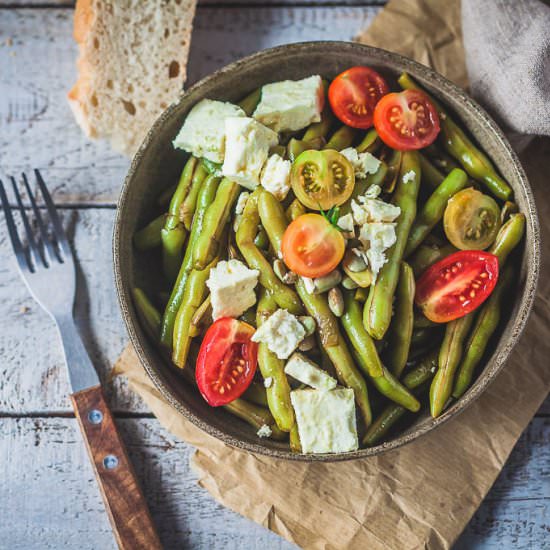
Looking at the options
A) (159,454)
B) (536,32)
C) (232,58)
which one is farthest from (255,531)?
(536,32)

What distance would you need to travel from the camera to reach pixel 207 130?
255 centimetres

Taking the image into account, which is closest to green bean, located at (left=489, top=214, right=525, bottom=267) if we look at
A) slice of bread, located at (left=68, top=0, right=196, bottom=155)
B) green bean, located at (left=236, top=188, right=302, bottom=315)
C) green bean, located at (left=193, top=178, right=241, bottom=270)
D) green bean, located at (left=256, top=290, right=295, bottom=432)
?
green bean, located at (left=236, top=188, right=302, bottom=315)

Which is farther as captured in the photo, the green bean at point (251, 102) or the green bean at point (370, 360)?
the green bean at point (251, 102)

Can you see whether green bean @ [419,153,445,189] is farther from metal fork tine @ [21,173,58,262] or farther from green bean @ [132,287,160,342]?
metal fork tine @ [21,173,58,262]

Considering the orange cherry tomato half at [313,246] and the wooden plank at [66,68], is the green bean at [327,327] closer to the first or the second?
the orange cherry tomato half at [313,246]

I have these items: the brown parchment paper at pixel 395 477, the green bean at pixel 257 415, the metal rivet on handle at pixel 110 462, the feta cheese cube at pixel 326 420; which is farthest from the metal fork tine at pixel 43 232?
the feta cheese cube at pixel 326 420

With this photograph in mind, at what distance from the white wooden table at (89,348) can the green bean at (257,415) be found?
1.71ft

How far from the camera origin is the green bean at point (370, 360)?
94.2 inches

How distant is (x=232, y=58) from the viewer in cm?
318

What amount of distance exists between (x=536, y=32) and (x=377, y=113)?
0.76 metres

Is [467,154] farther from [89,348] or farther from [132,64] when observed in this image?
[89,348]

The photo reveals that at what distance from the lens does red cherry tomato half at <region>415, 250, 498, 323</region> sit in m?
2.40

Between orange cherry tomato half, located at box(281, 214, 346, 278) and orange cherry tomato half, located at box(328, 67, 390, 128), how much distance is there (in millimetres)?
528

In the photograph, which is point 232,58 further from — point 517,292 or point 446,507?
point 446,507
